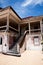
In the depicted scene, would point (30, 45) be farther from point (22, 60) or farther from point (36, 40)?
point (22, 60)

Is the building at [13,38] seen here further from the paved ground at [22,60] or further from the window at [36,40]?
the paved ground at [22,60]

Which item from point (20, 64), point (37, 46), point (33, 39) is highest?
point (33, 39)

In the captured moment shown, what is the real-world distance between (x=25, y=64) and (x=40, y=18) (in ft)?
30.4

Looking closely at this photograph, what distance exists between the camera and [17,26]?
65.6ft

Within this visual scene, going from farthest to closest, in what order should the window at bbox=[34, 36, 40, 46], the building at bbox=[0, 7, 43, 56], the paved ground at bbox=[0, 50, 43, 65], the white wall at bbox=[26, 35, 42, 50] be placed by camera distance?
the window at bbox=[34, 36, 40, 46] → the white wall at bbox=[26, 35, 42, 50] → the building at bbox=[0, 7, 43, 56] → the paved ground at bbox=[0, 50, 43, 65]

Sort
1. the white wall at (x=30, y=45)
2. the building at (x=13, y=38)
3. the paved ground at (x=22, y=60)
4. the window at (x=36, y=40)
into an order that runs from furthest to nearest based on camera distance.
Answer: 1. the window at (x=36, y=40)
2. the white wall at (x=30, y=45)
3. the building at (x=13, y=38)
4. the paved ground at (x=22, y=60)

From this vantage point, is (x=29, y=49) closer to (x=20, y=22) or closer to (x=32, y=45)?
(x=32, y=45)

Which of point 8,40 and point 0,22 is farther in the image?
point 0,22

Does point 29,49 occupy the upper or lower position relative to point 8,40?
lower

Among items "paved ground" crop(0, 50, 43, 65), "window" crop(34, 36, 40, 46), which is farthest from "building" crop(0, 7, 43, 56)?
"paved ground" crop(0, 50, 43, 65)

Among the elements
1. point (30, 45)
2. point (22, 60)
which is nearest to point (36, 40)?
point (30, 45)

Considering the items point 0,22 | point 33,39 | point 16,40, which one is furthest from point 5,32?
point 0,22

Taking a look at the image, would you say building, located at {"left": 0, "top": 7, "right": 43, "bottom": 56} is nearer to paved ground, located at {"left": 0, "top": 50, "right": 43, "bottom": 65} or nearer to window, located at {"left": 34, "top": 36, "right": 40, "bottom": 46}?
window, located at {"left": 34, "top": 36, "right": 40, "bottom": 46}

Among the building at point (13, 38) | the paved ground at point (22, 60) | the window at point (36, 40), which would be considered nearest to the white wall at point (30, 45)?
the building at point (13, 38)
